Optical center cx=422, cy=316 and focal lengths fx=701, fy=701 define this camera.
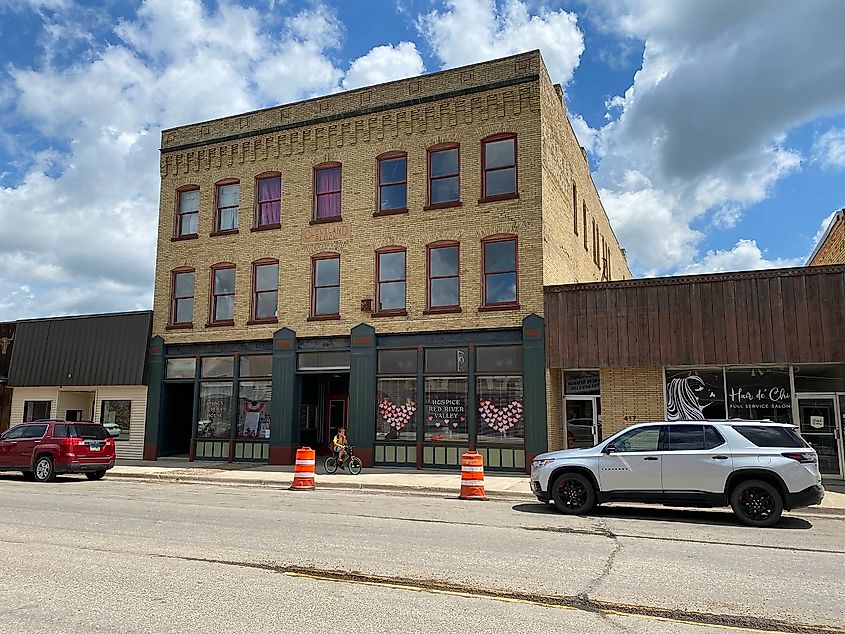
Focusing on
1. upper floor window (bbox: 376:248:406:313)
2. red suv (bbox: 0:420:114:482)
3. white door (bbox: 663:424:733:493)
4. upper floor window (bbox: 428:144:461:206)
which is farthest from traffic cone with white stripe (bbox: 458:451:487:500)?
red suv (bbox: 0:420:114:482)

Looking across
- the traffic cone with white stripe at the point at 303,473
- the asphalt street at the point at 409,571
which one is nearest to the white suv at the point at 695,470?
the asphalt street at the point at 409,571

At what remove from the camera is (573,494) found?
1242 cm

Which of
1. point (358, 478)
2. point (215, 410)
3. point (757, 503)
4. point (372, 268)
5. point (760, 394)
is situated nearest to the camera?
point (757, 503)

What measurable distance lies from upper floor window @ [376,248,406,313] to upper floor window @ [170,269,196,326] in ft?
24.4

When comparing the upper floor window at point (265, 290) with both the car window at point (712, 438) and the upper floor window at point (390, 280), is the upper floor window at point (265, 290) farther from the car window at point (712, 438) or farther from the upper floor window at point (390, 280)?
the car window at point (712, 438)

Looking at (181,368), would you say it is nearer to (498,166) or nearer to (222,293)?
(222,293)

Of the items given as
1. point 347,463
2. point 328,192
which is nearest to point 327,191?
point 328,192

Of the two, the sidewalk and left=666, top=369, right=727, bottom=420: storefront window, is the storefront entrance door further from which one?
left=666, top=369, right=727, bottom=420: storefront window

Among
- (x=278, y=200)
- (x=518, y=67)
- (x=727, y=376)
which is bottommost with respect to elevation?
(x=727, y=376)

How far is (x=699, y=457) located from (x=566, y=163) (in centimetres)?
1463

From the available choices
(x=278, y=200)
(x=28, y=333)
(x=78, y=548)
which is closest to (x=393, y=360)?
(x=278, y=200)

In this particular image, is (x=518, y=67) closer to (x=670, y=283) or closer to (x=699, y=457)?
(x=670, y=283)

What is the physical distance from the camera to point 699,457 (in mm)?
11656

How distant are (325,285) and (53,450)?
9090 mm
